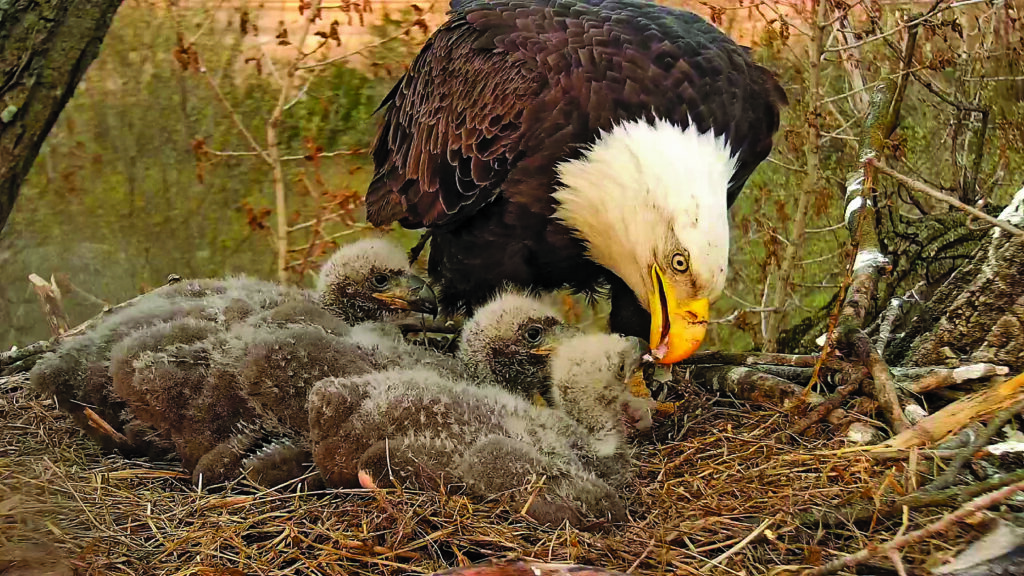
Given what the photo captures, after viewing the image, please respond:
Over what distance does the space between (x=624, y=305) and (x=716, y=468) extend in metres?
0.91

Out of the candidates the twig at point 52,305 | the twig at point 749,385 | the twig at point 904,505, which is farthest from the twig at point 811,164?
the twig at point 52,305

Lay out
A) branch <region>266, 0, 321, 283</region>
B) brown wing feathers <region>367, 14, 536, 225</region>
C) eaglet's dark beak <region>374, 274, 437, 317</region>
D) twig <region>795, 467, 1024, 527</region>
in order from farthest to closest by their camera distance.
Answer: branch <region>266, 0, 321, 283</region>
eaglet's dark beak <region>374, 274, 437, 317</region>
brown wing feathers <region>367, 14, 536, 225</region>
twig <region>795, 467, 1024, 527</region>

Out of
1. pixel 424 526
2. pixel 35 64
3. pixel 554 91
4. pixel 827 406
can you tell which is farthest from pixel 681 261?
pixel 35 64

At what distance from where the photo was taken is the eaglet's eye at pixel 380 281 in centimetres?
302

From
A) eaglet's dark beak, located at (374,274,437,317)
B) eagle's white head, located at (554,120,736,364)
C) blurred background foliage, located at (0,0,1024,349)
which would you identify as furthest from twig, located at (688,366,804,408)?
blurred background foliage, located at (0,0,1024,349)

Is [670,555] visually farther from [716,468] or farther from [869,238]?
[869,238]

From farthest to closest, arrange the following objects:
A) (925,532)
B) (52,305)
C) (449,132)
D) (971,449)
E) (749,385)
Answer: (52,305) → (449,132) → (749,385) → (971,449) → (925,532)

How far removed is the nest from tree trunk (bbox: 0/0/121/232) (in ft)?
3.58

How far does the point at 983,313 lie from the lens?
2678 millimetres

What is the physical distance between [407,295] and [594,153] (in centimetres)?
77

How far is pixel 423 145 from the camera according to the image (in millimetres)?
3318

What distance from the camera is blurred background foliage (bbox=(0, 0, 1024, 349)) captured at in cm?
496

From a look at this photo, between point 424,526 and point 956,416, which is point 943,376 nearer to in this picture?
point 956,416

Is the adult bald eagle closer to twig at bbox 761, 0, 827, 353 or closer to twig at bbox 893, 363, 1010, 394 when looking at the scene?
twig at bbox 893, 363, 1010, 394
